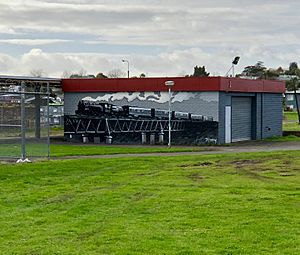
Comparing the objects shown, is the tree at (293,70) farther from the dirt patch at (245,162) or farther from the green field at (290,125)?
the dirt patch at (245,162)

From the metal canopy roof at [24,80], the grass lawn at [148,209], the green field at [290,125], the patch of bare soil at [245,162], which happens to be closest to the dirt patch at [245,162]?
the patch of bare soil at [245,162]

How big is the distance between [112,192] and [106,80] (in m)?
28.4

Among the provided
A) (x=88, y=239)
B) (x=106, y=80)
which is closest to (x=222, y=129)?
(x=106, y=80)

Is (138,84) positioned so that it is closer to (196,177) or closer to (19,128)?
(19,128)

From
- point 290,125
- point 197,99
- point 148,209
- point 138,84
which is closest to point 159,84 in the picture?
point 138,84

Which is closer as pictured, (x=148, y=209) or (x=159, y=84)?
(x=148, y=209)

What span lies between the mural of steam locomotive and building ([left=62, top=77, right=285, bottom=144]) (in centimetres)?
19

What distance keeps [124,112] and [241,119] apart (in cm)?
800

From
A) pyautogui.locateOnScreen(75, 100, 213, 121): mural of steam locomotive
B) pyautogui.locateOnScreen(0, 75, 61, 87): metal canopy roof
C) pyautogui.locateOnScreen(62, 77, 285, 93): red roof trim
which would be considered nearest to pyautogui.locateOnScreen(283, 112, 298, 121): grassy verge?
pyautogui.locateOnScreen(62, 77, 285, 93): red roof trim

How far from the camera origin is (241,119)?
46250 millimetres

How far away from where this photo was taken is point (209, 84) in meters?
41.7

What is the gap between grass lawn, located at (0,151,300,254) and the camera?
34.4 feet

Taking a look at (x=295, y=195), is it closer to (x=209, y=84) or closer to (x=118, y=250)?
(x=118, y=250)

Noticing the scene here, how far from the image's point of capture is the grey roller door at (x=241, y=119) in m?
45.0
